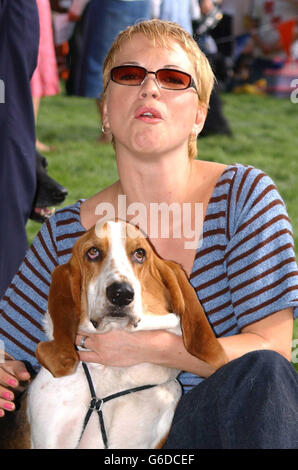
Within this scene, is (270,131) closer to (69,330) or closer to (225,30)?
(225,30)

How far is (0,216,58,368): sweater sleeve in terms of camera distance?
274 cm

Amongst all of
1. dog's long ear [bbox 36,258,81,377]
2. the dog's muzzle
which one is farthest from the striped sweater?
the dog's muzzle

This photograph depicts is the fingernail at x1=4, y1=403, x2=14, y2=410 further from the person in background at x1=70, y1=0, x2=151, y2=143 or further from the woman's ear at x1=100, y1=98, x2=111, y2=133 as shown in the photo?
the person in background at x1=70, y1=0, x2=151, y2=143

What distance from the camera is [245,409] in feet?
7.36

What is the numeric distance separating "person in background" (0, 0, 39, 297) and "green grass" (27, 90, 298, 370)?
2.21 metres

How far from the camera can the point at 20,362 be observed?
8.84 feet

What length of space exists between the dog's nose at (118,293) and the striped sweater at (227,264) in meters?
0.62

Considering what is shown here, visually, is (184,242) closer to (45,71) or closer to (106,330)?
(106,330)

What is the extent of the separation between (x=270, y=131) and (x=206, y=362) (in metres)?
8.05

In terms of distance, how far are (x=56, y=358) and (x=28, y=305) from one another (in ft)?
1.83

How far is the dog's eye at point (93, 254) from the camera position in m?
2.23

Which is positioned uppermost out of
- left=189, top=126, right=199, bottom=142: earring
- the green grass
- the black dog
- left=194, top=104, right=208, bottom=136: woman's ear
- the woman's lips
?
the woman's lips

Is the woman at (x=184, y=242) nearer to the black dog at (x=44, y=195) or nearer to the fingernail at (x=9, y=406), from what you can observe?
the fingernail at (x=9, y=406)

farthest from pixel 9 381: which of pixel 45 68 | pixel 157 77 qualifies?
pixel 45 68
